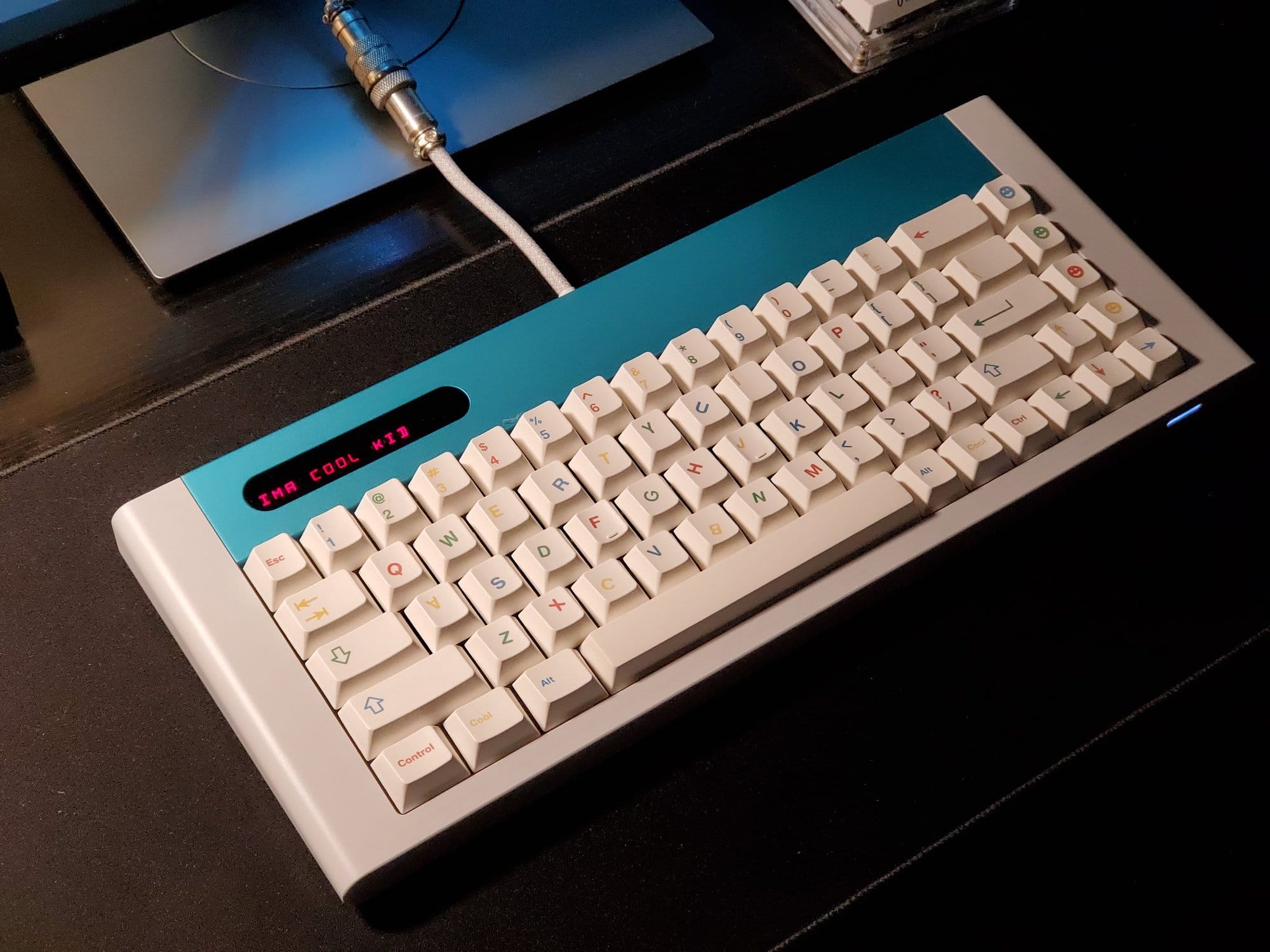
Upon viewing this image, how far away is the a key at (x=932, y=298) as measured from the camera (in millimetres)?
587

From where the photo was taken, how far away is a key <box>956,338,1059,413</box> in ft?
1.86

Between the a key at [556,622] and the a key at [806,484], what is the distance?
4.1 inches

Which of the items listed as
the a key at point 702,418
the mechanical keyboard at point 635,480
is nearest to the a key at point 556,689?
the mechanical keyboard at point 635,480

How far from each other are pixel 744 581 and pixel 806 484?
0.17ft

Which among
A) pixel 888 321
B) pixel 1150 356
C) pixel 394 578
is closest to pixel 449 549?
pixel 394 578

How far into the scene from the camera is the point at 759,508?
1.72ft

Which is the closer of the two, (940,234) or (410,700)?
(410,700)

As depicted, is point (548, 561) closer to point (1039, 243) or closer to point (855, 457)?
point (855, 457)

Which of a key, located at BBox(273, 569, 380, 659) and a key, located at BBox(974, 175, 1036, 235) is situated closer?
A: a key, located at BBox(273, 569, 380, 659)

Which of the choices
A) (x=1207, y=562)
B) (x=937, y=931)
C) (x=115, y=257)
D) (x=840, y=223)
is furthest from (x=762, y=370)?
(x=937, y=931)

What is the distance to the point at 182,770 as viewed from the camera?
0.52 meters

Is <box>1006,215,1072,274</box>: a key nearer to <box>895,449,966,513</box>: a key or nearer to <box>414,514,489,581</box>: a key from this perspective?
<box>895,449,966,513</box>: a key

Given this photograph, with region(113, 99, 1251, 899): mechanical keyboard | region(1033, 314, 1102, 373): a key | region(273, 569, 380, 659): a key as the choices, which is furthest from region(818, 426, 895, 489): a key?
region(273, 569, 380, 659): a key

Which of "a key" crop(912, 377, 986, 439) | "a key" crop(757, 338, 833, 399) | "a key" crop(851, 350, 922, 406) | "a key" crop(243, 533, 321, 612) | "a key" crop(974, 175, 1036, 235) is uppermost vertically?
"a key" crop(243, 533, 321, 612)
